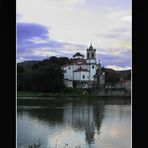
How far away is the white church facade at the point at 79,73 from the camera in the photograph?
4.75ft

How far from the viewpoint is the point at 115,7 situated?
1430mm

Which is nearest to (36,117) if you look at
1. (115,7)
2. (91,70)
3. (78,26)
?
(91,70)

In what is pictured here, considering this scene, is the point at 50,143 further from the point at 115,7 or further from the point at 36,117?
the point at 115,7

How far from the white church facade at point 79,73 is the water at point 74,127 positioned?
0.14 meters

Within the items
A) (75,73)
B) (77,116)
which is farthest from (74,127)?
(75,73)

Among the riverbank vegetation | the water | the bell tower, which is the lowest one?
the water

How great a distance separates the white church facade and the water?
14 cm

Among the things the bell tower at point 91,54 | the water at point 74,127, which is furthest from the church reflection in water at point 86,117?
the bell tower at point 91,54

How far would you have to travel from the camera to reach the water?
1.36 meters

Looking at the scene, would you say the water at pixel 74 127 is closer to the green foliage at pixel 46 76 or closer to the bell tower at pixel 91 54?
the green foliage at pixel 46 76

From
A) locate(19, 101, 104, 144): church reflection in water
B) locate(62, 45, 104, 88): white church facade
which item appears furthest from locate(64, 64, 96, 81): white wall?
locate(19, 101, 104, 144): church reflection in water

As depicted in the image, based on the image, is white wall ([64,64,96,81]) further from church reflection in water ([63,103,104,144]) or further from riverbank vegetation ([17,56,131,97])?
church reflection in water ([63,103,104,144])
